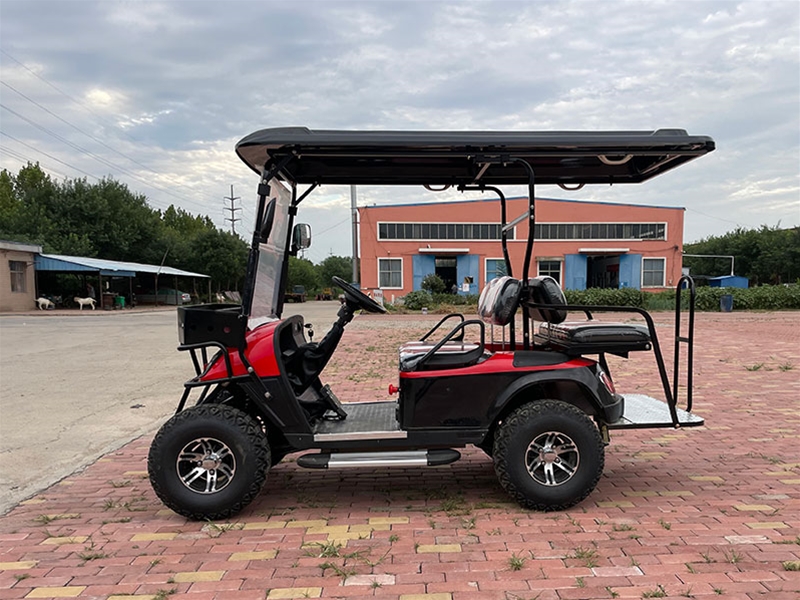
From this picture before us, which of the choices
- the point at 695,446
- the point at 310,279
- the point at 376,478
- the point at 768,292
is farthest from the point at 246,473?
the point at 310,279

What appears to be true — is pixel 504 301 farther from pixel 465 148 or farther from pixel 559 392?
pixel 465 148

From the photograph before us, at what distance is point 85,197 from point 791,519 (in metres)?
44.1

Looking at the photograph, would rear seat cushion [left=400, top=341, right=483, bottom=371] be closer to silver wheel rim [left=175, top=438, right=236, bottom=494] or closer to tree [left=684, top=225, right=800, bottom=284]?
silver wheel rim [left=175, top=438, right=236, bottom=494]

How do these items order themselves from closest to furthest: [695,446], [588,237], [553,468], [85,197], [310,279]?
1. [553,468]
2. [695,446]
3. [588,237]
4. [85,197]
5. [310,279]

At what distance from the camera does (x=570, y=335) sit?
3621 millimetres

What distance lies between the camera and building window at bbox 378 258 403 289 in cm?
3127

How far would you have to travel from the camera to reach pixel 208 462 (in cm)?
332

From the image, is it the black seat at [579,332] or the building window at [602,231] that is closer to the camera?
the black seat at [579,332]

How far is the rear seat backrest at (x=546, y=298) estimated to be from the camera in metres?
3.77

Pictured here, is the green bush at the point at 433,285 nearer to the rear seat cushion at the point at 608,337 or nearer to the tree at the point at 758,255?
the rear seat cushion at the point at 608,337

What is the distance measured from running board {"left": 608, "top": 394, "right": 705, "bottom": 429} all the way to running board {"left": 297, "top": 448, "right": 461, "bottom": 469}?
1156 mm

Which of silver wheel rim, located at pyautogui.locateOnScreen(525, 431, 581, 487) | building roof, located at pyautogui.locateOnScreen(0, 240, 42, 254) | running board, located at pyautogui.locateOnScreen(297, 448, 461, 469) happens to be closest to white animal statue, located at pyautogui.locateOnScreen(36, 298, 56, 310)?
building roof, located at pyautogui.locateOnScreen(0, 240, 42, 254)

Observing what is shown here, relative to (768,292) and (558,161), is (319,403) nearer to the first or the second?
(558,161)

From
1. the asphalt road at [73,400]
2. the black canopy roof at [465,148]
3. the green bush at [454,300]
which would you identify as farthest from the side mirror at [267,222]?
the green bush at [454,300]
